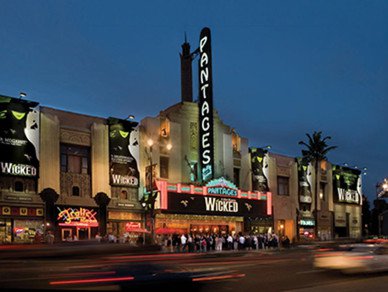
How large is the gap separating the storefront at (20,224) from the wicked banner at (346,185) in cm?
3946

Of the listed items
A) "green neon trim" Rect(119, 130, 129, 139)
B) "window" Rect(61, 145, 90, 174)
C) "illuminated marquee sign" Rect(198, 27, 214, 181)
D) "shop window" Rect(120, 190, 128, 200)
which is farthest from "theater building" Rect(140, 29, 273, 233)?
"window" Rect(61, 145, 90, 174)

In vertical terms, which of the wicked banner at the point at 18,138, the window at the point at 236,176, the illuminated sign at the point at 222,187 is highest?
the wicked banner at the point at 18,138

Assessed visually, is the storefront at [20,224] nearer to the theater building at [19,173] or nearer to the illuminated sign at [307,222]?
the theater building at [19,173]

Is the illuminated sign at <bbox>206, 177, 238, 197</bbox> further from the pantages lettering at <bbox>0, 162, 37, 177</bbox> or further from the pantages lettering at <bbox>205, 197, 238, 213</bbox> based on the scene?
the pantages lettering at <bbox>0, 162, 37, 177</bbox>

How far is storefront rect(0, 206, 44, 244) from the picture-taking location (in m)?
36.6

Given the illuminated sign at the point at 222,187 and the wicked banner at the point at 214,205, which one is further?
the illuminated sign at the point at 222,187

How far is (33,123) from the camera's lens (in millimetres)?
38875

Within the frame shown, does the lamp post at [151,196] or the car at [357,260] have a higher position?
the lamp post at [151,196]

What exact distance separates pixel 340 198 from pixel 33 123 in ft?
134

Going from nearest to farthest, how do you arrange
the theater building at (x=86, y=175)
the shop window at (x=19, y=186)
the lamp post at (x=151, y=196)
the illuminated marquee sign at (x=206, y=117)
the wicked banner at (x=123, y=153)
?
the shop window at (x=19, y=186)
the theater building at (x=86, y=175)
the lamp post at (x=151, y=196)
the wicked banner at (x=123, y=153)
the illuminated marquee sign at (x=206, y=117)

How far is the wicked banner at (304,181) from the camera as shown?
198 ft

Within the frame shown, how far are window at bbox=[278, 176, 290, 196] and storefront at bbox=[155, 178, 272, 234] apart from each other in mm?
5293

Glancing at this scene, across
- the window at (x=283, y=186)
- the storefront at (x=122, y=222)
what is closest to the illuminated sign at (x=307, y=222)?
the window at (x=283, y=186)

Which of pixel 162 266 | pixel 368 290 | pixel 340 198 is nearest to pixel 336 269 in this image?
pixel 368 290
